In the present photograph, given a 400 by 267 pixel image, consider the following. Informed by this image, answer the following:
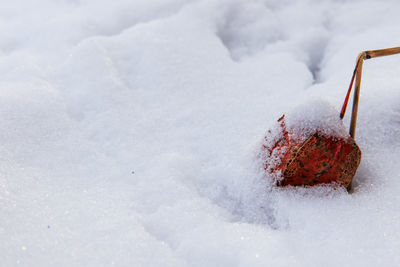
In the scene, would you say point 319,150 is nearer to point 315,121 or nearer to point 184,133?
point 315,121

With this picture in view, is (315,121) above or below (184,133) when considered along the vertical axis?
above

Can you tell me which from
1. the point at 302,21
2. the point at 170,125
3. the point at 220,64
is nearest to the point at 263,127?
the point at 170,125

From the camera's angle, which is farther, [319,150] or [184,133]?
[184,133]

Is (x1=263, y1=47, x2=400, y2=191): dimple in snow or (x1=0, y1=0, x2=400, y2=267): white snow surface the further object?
(x1=263, y1=47, x2=400, y2=191): dimple in snow

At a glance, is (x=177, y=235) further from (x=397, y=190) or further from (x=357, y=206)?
(x=397, y=190)

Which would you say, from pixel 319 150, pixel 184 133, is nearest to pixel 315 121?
Answer: pixel 319 150
